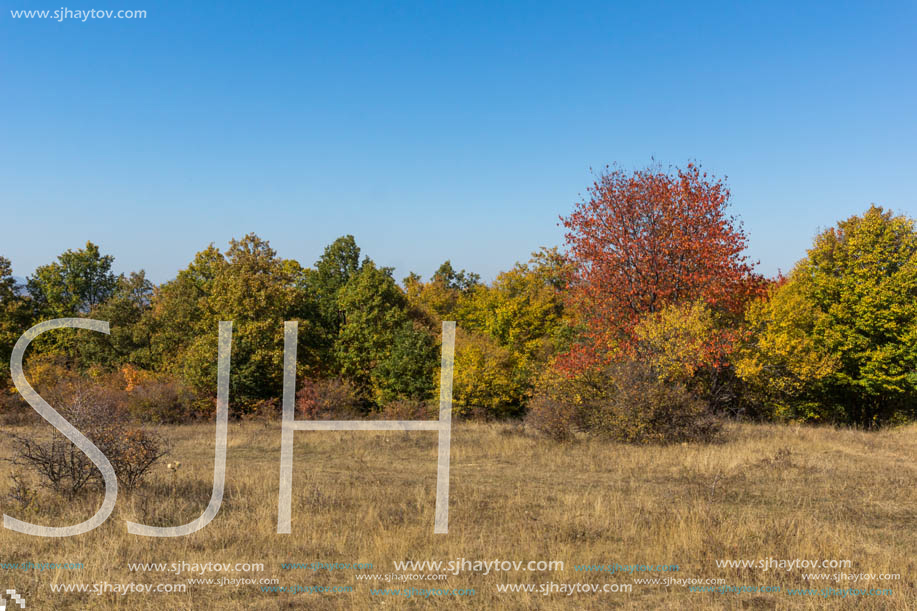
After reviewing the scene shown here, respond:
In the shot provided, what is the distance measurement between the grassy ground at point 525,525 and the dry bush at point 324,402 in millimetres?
14117

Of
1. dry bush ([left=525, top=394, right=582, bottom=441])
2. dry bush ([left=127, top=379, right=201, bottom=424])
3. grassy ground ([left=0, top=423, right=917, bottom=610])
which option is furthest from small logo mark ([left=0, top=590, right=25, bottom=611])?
dry bush ([left=127, top=379, right=201, bottom=424])

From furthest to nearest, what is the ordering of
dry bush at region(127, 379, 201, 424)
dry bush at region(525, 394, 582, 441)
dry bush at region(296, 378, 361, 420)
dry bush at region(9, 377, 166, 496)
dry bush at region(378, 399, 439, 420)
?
dry bush at region(127, 379, 201, 424) < dry bush at region(296, 378, 361, 420) < dry bush at region(378, 399, 439, 420) < dry bush at region(525, 394, 582, 441) < dry bush at region(9, 377, 166, 496)

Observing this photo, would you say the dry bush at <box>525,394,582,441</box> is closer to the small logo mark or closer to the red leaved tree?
the red leaved tree

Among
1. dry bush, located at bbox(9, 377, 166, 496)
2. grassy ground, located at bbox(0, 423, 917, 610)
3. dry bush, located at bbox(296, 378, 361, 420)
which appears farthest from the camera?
dry bush, located at bbox(296, 378, 361, 420)

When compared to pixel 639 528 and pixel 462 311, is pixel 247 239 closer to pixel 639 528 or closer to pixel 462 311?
pixel 462 311

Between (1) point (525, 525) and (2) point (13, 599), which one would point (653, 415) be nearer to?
(1) point (525, 525)

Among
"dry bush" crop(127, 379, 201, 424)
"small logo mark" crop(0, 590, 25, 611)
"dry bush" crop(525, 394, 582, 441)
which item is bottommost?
Result: "dry bush" crop(127, 379, 201, 424)

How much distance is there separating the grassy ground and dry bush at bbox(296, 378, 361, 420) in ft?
46.3

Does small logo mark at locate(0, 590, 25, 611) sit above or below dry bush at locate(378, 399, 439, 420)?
above

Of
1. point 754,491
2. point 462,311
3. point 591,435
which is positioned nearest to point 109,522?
point 754,491

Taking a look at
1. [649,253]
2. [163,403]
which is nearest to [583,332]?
[649,253]

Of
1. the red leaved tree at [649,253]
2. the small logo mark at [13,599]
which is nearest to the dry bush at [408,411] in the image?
the red leaved tree at [649,253]

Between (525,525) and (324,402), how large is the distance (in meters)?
23.0

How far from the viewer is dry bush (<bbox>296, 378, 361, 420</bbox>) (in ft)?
103
